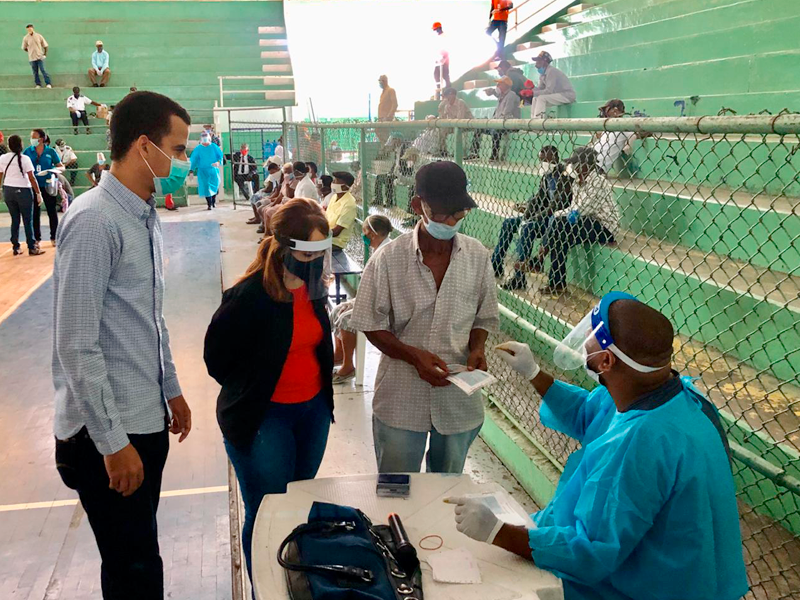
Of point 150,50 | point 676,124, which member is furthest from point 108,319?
point 150,50

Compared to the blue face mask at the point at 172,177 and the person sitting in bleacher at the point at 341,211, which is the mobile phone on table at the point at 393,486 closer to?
the blue face mask at the point at 172,177

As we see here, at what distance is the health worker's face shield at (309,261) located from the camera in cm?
230

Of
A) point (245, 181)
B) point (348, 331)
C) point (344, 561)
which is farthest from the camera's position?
point (245, 181)

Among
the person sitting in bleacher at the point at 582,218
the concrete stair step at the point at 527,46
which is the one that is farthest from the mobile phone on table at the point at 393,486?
the concrete stair step at the point at 527,46

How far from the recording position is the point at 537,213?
404cm

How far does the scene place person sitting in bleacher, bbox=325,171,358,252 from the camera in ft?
21.4

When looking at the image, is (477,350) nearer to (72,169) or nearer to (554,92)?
(554,92)

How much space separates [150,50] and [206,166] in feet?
32.1

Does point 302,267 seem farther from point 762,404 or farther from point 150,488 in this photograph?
point 762,404

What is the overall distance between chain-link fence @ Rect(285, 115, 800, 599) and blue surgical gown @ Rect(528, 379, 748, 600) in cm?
52

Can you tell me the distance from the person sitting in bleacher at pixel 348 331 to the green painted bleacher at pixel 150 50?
15.2 metres

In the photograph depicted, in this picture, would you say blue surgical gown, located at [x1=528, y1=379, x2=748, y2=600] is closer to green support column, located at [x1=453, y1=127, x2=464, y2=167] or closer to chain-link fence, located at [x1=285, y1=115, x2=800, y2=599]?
chain-link fence, located at [x1=285, y1=115, x2=800, y2=599]

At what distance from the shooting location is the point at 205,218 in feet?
44.9

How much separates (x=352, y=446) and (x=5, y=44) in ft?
74.0
